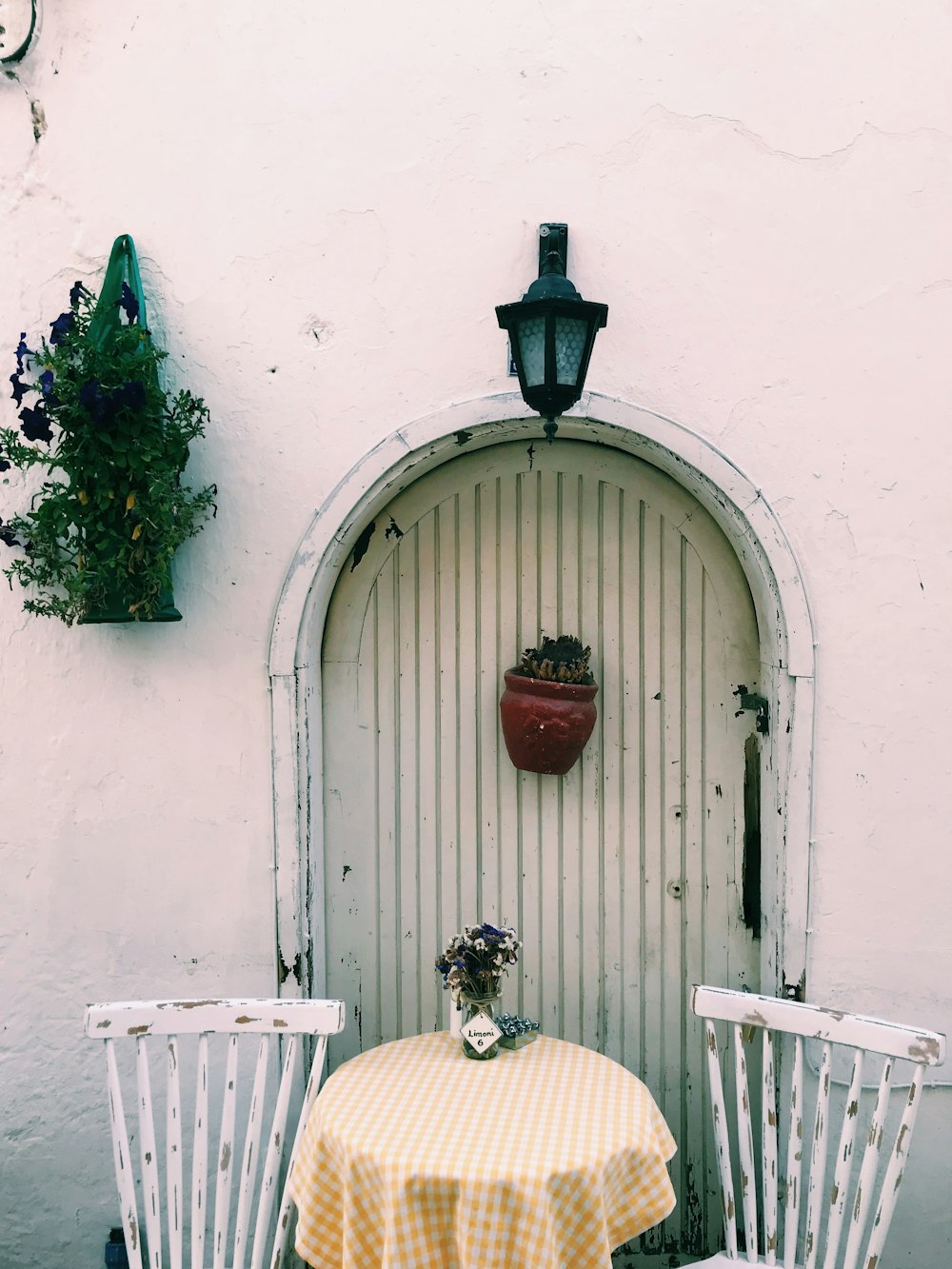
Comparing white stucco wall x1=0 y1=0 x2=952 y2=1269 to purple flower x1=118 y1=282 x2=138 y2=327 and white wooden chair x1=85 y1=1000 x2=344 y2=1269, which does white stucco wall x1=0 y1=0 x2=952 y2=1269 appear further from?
white wooden chair x1=85 y1=1000 x2=344 y2=1269

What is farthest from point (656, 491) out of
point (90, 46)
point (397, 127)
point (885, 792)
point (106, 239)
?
point (90, 46)

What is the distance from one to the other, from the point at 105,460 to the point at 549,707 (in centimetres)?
146

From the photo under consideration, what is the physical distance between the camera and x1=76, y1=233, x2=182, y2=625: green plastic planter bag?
2707 mm

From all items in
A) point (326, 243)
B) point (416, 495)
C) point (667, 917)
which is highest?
point (326, 243)

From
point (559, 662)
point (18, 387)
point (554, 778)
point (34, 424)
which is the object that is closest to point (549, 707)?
point (559, 662)

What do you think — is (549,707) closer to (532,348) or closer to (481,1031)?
(481,1031)

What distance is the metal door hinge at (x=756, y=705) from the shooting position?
2.99m

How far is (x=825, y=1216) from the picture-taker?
108 inches

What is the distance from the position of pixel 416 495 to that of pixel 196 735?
1.04 meters

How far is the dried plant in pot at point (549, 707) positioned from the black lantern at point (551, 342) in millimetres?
814

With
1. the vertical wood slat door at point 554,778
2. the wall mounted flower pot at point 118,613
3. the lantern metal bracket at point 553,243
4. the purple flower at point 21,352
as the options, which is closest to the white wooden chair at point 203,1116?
the vertical wood slat door at point 554,778

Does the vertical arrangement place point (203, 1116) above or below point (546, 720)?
below

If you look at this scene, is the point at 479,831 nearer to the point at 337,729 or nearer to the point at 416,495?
the point at 337,729

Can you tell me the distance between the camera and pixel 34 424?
103 inches
